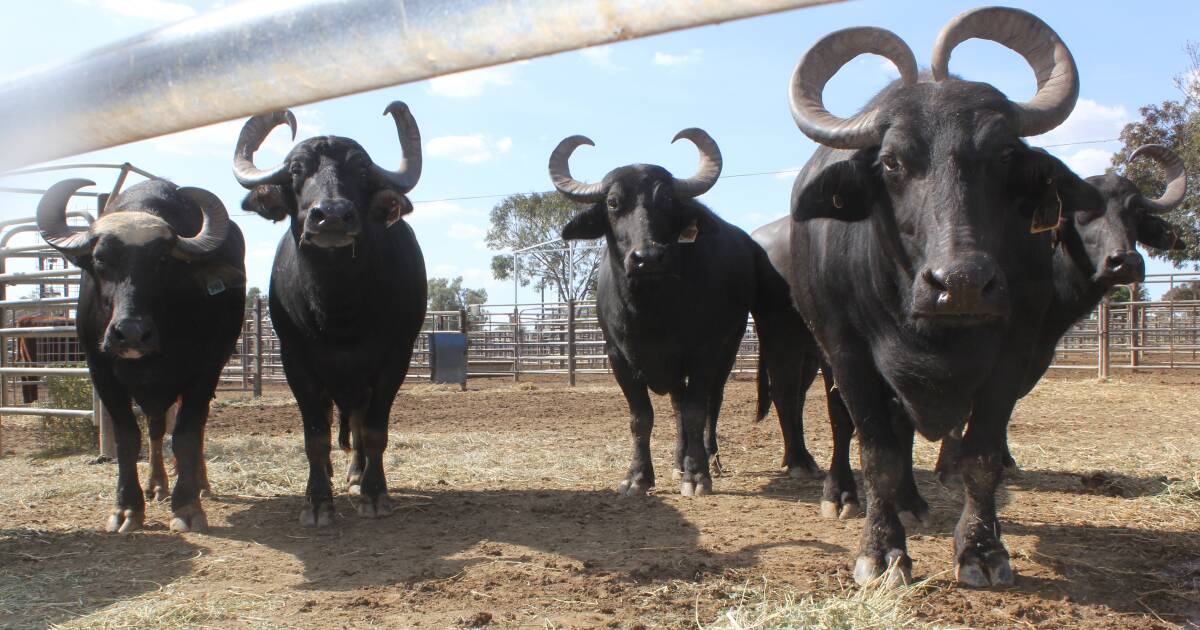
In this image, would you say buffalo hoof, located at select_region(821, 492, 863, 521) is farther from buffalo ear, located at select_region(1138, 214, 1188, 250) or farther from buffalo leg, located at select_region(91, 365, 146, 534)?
buffalo leg, located at select_region(91, 365, 146, 534)

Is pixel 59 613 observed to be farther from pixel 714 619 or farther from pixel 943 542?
pixel 943 542

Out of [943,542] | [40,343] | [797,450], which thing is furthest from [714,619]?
[40,343]

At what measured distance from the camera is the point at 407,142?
5918 millimetres

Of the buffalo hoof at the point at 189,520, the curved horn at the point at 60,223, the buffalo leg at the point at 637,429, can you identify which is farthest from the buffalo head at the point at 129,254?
the buffalo leg at the point at 637,429

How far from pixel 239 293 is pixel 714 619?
414 cm

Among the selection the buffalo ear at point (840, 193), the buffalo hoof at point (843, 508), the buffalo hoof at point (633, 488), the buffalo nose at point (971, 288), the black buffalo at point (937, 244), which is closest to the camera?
the buffalo nose at point (971, 288)

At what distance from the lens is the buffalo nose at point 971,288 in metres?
2.97

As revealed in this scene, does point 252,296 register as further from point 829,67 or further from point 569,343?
point 829,67

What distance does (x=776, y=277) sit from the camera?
654cm

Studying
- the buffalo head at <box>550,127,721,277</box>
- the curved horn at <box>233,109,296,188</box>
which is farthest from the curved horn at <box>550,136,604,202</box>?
the curved horn at <box>233,109,296,188</box>

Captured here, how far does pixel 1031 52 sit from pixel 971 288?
141 cm

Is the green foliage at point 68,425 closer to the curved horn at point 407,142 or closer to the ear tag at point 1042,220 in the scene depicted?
the curved horn at point 407,142

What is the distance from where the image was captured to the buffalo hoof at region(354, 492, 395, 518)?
214 inches

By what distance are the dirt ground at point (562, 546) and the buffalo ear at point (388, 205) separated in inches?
72.4
